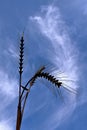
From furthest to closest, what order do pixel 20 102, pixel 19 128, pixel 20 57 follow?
1. pixel 20 57
2. pixel 20 102
3. pixel 19 128

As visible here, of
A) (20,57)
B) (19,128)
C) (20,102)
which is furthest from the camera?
(20,57)

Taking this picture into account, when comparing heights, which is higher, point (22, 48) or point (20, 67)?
point (22, 48)

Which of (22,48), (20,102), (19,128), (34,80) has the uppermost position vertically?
(22,48)

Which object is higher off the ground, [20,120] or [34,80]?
[34,80]

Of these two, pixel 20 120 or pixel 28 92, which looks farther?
pixel 28 92

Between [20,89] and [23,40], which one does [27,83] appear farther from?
[23,40]

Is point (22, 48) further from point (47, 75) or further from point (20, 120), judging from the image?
point (20, 120)

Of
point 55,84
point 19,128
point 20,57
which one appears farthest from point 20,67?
point 19,128

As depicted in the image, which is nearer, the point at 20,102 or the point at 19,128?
the point at 19,128

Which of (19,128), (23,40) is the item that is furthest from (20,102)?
(23,40)
